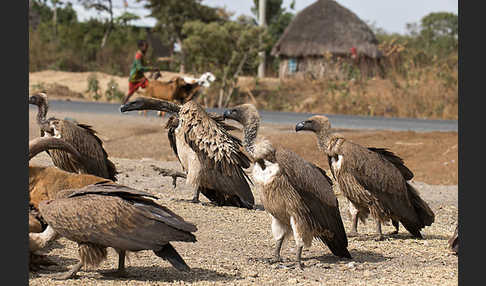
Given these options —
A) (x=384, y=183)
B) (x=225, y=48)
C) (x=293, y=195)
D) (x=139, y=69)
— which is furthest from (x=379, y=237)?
(x=225, y=48)

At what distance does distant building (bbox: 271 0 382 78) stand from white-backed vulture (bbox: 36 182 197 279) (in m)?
28.2

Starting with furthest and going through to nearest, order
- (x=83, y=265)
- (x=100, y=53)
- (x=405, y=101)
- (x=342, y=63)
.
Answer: (x=100, y=53) → (x=342, y=63) → (x=405, y=101) → (x=83, y=265)

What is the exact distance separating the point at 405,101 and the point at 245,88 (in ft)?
24.5

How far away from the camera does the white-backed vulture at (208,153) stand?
29.0ft

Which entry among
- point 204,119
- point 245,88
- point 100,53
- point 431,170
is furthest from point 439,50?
point 204,119

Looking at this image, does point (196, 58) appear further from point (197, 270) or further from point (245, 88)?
point (197, 270)

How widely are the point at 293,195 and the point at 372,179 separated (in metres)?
1.41

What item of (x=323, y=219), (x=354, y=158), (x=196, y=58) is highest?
(x=196, y=58)

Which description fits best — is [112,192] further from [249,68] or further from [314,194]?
[249,68]

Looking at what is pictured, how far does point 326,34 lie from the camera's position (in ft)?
118

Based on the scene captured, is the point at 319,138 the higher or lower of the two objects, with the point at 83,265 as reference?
higher

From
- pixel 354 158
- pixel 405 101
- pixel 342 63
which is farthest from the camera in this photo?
pixel 342 63

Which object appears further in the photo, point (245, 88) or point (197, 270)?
point (245, 88)

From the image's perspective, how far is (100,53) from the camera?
38.8 m
